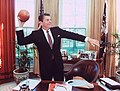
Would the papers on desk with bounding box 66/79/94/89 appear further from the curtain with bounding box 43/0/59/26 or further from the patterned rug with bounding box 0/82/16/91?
the curtain with bounding box 43/0/59/26

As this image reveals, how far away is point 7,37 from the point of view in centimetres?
486

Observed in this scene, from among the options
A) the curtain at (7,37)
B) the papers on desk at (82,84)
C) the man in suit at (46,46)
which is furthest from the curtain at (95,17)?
the papers on desk at (82,84)

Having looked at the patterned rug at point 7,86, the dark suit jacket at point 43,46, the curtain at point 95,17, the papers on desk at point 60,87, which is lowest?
the patterned rug at point 7,86

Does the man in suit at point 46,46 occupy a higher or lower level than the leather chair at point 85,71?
higher

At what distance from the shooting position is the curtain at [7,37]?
4.80m

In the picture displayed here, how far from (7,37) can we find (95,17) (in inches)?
78.9

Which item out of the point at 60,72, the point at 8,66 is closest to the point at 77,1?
the point at 8,66

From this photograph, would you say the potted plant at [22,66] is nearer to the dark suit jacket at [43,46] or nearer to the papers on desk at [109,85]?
the dark suit jacket at [43,46]

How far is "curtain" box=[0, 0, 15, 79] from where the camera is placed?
4.80 metres

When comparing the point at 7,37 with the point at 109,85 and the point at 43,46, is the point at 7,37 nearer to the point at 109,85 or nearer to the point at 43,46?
the point at 43,46

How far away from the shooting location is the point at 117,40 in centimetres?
493

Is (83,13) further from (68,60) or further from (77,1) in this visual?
(68,60)

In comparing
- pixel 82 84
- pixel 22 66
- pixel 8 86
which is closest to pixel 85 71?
pixel 82 84

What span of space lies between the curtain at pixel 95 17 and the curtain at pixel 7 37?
1716 millimetres
